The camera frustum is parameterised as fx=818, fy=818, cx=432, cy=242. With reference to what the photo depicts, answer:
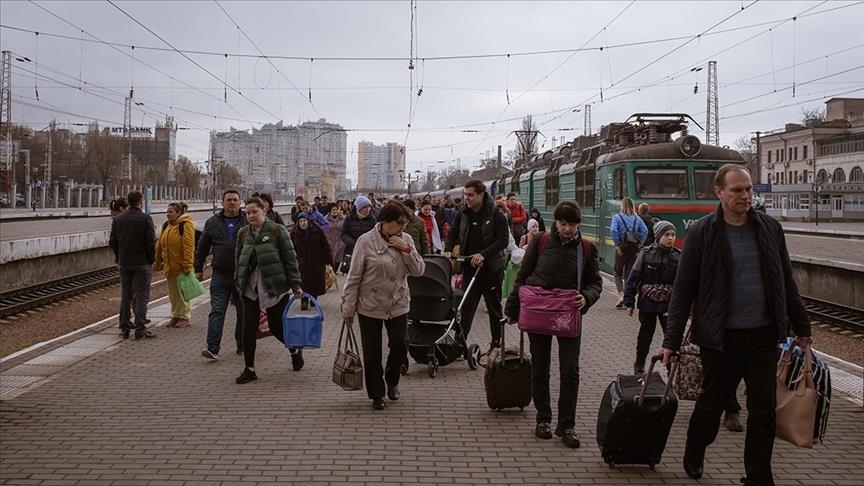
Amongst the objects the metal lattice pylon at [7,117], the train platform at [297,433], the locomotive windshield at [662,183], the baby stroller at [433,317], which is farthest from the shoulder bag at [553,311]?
the metal lattice pylon at [7,117]

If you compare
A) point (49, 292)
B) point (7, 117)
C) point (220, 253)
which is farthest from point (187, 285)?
point (7, 117)

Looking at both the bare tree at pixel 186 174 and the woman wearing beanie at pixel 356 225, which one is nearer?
the woman wearing beanie at pixel 356 225

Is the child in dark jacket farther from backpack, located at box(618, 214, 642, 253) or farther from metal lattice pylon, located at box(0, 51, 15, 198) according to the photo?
metal lattice pylon, located at box(0, 51, 15, 198)

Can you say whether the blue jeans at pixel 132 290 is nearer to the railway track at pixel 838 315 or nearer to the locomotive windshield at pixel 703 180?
the railway track at pixel 838 315

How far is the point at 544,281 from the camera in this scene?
6.27m

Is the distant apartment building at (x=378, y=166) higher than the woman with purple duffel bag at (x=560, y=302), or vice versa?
the distant apartment building at (x=378, y=166)

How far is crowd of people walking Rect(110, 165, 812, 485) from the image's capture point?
4.91 m

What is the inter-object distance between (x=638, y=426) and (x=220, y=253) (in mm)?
5684

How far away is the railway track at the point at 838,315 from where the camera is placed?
13.6 metres

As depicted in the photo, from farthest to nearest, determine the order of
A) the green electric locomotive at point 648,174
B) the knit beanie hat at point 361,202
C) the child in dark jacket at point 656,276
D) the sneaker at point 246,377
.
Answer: the green electric locomotive at point 648,174 < the knit beanie hat at point 361,202 < the sneaker at point 246,377 < the child in dark jacket at point 656,276

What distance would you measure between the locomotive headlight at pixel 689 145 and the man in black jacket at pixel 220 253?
11949 millimetres

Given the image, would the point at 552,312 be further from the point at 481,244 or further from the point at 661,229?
the point at 481,244


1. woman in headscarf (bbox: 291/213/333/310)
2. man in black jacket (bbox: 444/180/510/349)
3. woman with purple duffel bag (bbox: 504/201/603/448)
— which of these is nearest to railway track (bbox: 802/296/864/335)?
man in black jacket (bbox: 444/180/510/349)

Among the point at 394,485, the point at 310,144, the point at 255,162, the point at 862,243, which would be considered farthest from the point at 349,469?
the point at 255,162
